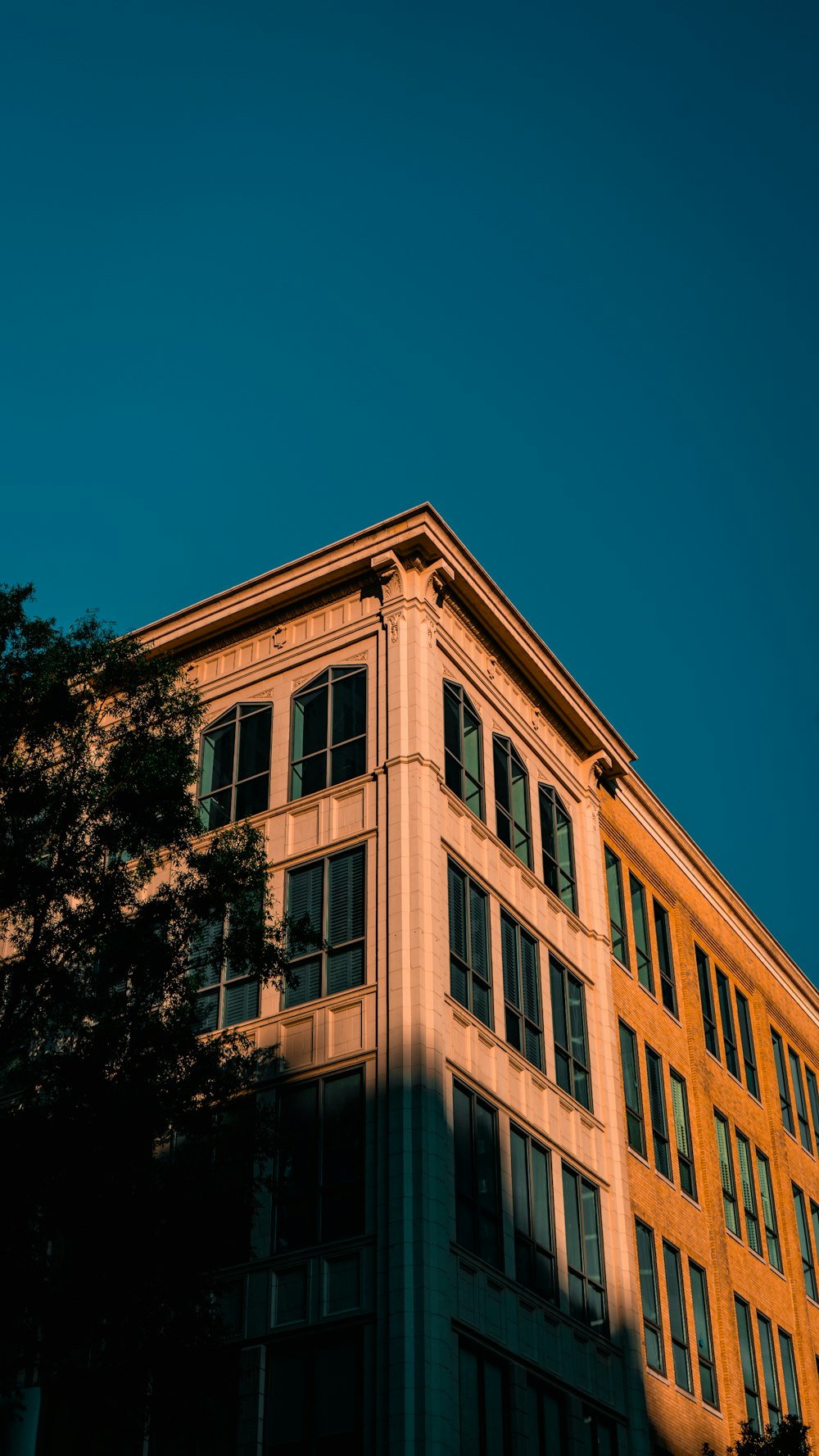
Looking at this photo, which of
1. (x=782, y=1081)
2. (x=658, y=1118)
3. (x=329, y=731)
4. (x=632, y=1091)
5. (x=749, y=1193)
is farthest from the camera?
(x=782, y=1081)

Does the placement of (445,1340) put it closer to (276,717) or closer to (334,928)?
(334,928)

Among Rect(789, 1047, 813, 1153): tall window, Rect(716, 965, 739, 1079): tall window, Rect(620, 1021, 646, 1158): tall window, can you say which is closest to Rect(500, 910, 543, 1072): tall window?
Rect(620, 1021, 646, 1158): tall window

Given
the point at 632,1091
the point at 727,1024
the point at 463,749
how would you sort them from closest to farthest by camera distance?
the point at 463,749
the point at 632,1091
the point at 727,1024

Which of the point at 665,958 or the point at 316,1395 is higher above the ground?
the point at 665,958

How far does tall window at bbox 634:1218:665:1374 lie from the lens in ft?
95.8

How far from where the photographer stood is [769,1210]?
37312mm

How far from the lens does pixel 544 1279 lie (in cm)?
2608

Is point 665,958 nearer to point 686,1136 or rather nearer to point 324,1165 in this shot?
point 686,1136

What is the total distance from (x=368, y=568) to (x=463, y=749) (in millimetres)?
3698

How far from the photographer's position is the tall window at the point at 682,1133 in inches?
1308

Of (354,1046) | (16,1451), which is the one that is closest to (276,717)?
(354,1046)

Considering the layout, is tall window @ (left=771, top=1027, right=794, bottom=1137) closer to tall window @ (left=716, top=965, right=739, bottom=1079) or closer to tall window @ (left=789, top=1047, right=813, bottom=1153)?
tall window @ (left=789, top=1047, right=813, bottom=1153)

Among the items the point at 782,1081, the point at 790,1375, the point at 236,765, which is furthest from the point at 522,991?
the point at 782,1081

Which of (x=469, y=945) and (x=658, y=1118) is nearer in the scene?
(x=469, y=945)
